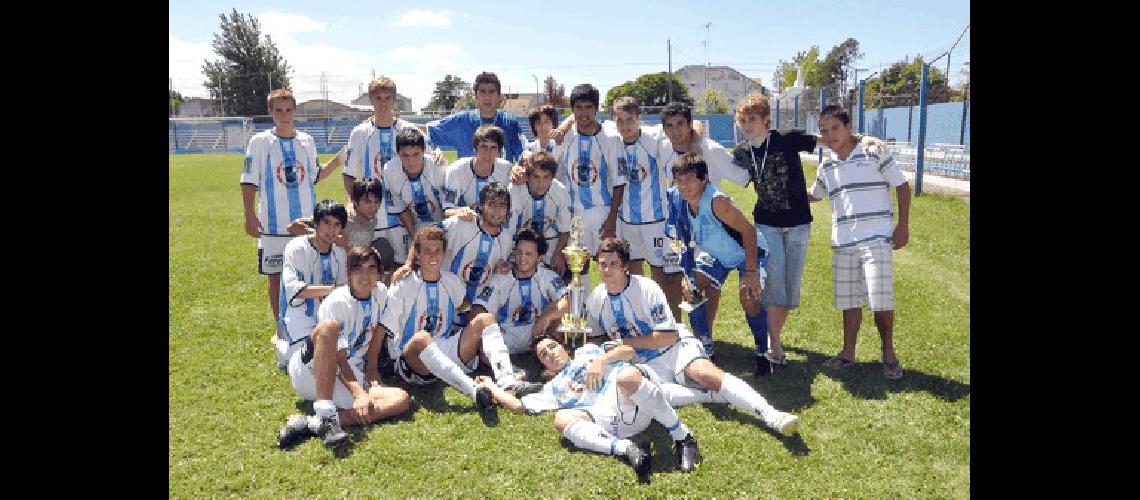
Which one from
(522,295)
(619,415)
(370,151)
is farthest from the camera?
(370,151)

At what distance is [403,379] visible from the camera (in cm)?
469

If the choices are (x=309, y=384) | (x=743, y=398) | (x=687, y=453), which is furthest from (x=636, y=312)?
(x=309, y=384)

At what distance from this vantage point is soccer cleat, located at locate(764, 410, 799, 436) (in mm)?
3631

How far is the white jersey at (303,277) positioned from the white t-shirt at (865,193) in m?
3.26

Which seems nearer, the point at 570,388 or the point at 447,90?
the point at 570,388

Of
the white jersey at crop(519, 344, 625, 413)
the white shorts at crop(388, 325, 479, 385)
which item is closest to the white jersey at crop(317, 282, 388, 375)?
the white shorts at crop(388, 325, 479, 385)

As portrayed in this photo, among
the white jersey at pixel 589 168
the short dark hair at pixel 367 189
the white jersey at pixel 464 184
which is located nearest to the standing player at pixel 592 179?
the white jersey at pixel 589 168

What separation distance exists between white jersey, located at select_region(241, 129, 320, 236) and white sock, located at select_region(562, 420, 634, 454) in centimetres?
299

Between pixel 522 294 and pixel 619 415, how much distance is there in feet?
5.09

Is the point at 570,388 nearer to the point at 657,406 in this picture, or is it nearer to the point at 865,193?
the point at 657,406

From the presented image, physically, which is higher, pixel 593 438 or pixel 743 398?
pixel 743 398

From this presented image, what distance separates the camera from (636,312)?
425 centimetres
